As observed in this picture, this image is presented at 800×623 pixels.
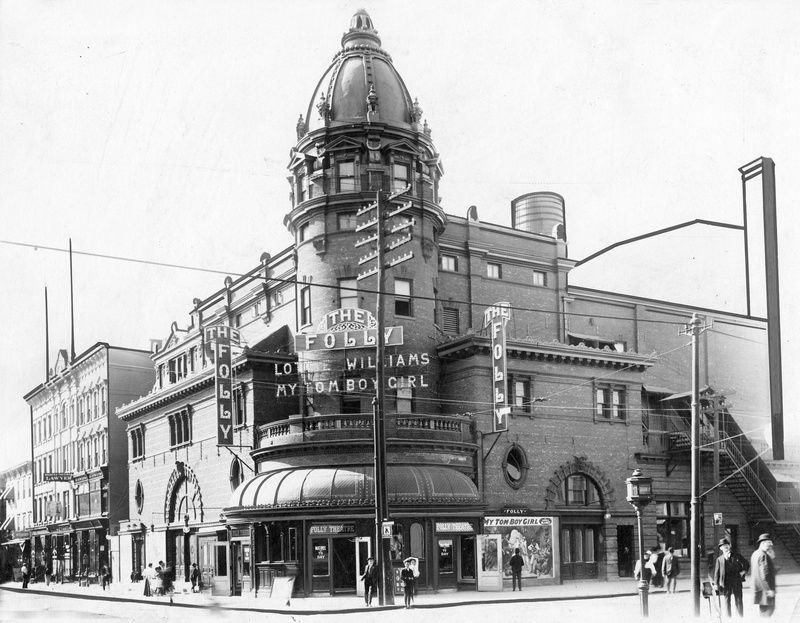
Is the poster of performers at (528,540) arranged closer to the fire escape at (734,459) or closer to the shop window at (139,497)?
the fire escape at (734,459)

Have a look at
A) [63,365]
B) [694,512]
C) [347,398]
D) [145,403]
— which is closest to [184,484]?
[145,403]

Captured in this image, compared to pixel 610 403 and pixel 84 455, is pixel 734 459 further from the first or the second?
pixel 84 455

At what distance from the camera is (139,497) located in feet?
201

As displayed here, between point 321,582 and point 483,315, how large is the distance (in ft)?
55.8

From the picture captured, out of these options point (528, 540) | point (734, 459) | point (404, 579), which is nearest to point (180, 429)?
point (528, 540)

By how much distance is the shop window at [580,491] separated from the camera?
151 ft

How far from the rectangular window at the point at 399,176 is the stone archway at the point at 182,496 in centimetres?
1943

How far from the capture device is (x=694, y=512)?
29219mm

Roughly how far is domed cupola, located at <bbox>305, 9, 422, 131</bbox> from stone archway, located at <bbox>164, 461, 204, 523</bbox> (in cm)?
2013

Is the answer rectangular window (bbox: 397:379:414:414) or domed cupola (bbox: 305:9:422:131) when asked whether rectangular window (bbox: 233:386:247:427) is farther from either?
domed cupola (bbox: 305:9:422:131)

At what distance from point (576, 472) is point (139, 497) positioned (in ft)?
95.0

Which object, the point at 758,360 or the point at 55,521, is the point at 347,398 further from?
the point at 55,521

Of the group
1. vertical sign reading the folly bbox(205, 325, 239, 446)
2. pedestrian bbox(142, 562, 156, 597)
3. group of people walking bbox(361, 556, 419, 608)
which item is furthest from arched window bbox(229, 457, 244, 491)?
group of people walking bbox(361, 556, 419, 608)

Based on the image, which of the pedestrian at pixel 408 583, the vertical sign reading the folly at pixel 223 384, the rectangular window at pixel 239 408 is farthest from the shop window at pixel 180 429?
the pedestrian at pixel 408 583
